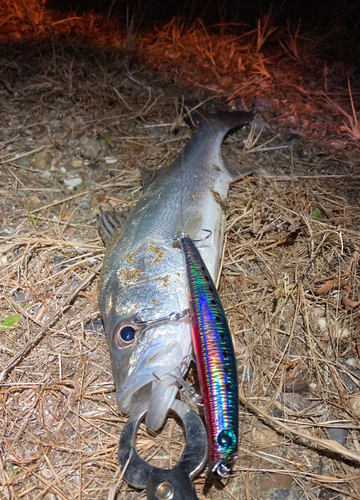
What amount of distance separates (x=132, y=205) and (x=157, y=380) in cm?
189

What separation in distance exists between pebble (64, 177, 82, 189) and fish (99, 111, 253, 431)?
819mm

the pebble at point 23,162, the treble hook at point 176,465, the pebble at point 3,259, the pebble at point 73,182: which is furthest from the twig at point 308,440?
the pebble at point 23,162

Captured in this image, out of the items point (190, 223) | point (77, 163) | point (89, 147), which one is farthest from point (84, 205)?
point (190, 223)

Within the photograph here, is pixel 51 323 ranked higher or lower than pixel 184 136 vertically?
lower

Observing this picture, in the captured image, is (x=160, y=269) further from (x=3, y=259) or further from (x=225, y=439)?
(x=3, y=259)

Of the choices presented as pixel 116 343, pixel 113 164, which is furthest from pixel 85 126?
pixel 116 343

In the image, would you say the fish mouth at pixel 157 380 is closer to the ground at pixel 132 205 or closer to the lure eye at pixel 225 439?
the ground at pixel 132 205

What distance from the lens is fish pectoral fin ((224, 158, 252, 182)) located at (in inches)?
146

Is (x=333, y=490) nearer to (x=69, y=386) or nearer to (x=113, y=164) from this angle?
(x=69, y=386)

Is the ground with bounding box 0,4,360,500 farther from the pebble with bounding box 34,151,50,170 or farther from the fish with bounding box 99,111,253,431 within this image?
the fish with bounding box 99,111,253,431

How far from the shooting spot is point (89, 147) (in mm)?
4211

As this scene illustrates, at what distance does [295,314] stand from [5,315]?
2224 mm

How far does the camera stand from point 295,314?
2.95 m

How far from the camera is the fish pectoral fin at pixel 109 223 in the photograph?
3.32 m
